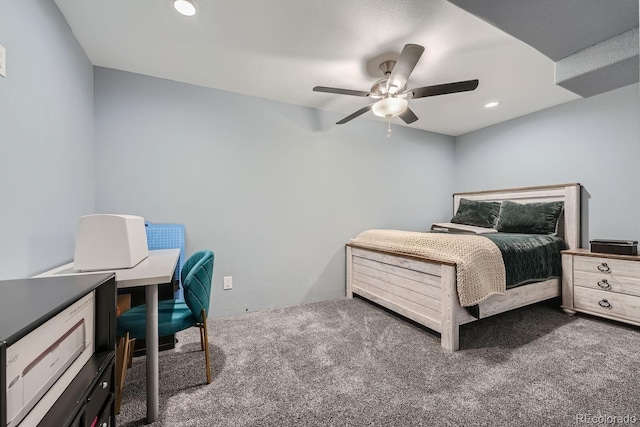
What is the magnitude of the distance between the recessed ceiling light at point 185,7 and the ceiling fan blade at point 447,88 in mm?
1555

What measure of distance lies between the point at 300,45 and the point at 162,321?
6.56 feet

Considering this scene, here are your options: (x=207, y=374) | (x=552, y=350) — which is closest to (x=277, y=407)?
(x=207, y=374)

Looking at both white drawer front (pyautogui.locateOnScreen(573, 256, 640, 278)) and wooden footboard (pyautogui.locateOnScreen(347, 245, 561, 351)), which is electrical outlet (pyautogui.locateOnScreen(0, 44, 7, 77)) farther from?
white drawer front (pyautogui.locateOnScreen(573, 256, 640, 278))

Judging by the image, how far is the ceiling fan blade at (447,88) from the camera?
1.80m

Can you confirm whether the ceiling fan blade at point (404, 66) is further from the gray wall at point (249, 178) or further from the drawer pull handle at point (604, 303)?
the drawer pull handle at point (604, 303)

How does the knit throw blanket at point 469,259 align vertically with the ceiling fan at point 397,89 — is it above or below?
below

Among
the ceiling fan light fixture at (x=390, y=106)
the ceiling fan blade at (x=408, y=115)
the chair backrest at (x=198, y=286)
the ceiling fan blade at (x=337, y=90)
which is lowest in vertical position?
the chair backrest at (x=198, y=286)

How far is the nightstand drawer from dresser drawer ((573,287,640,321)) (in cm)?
4

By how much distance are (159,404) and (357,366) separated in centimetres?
112

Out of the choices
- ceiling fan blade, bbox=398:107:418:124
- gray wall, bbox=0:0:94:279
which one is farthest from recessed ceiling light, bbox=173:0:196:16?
ceiling fan blade, bbox=398:107:418:124

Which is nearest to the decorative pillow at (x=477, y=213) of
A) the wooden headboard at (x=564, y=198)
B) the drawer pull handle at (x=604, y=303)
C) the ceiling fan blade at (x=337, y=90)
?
the wooden headboard at (x=564, y=198)

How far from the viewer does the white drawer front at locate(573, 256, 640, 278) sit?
215 centimetres

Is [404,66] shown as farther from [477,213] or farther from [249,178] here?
[477,213]

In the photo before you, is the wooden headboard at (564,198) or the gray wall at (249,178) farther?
the wooden headboard at (564,198)
